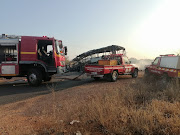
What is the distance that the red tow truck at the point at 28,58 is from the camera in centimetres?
797

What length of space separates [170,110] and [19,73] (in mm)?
8366

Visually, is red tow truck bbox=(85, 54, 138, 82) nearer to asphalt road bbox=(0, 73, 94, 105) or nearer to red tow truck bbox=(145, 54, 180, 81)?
asphalt road bbox=(0, 73, 94, 105)

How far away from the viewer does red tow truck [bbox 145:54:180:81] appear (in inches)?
267

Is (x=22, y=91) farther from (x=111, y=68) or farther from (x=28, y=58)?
(x=111, y=68)

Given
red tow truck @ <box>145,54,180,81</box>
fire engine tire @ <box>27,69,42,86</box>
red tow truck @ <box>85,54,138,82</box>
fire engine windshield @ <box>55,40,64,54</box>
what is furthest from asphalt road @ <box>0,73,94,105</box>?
red tow truck @ <box>145,54,180,81</box>

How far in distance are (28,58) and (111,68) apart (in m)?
5.73

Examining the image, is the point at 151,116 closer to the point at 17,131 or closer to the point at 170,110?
the point at 170,110

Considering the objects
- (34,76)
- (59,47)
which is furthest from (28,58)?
(59,47)

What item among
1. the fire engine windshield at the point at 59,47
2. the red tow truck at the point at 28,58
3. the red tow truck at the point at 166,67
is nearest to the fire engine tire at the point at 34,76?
the red tow truck at the point at 28,58

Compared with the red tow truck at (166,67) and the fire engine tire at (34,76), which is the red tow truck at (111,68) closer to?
the red tow truck at (166,67)

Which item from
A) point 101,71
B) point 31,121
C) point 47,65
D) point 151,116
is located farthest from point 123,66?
point 31,121

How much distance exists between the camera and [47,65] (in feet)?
27.2

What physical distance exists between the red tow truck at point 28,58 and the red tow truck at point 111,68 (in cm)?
237

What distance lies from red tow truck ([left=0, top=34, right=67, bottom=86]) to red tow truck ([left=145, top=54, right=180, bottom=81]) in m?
6.69
